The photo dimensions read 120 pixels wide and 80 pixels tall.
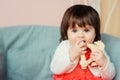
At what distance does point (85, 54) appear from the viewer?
1.06m

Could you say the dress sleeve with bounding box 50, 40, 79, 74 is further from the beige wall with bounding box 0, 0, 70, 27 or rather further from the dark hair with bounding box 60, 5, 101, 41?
the beige wall with bounding box 0, 0, 70, 27

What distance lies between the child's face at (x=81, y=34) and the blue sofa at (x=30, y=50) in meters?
0.18

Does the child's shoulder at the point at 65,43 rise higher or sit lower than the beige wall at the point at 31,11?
lower

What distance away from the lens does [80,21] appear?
3.29ft

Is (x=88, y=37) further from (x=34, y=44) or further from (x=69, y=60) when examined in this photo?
(x=34, y=44)

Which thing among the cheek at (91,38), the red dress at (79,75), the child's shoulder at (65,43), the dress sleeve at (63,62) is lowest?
the red dress at (79,75)

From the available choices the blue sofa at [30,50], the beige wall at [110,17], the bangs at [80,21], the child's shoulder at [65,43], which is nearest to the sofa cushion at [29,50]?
the blue sofa at [30,50]

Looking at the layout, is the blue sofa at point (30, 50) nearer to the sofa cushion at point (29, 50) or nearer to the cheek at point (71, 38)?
the sofa cushion at point (29, 50)

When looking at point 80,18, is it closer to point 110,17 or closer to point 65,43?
point 65,43

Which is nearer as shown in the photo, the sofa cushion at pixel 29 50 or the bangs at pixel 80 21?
the bangs at pixel 80 21

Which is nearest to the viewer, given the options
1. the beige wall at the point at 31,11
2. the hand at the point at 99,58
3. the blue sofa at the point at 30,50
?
the hand at the point at 99,58

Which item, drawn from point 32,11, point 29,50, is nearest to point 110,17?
point 32,11

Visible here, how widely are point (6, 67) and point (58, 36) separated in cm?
28

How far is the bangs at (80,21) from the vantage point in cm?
100
